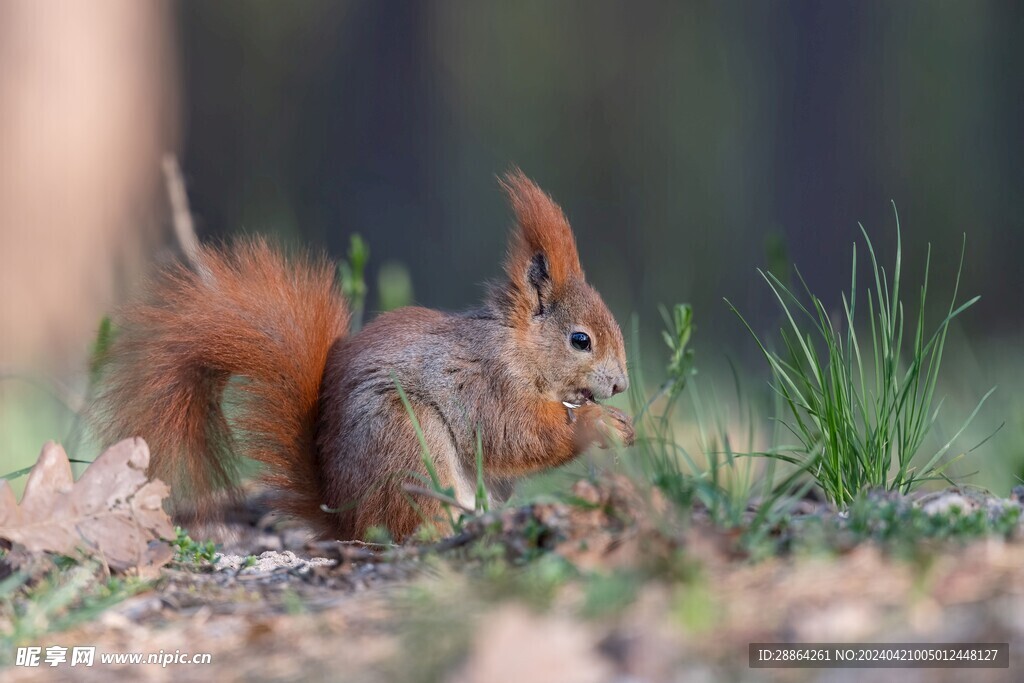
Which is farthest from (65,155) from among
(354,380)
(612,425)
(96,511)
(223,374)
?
(96,511)

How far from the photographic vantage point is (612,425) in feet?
8.82

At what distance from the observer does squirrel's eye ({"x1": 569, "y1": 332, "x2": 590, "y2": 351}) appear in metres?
3.04

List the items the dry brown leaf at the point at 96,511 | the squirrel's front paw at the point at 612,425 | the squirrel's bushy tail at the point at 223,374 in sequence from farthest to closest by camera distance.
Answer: the squirrel's front paw at the point at 612,425, the squirrel's bushy tail at the point at 223,374, the dry brown leaf at the point at 96,511

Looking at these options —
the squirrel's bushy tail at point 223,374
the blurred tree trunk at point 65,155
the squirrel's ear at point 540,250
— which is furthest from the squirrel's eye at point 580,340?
the blurred tree trunk at point 65,155

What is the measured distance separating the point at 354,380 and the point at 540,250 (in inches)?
27.5

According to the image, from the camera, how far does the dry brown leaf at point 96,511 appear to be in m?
1.91

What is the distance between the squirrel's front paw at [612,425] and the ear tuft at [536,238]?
42 cm

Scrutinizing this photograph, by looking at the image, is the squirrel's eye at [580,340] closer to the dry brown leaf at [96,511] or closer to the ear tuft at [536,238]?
the ear tuft at [536,238]

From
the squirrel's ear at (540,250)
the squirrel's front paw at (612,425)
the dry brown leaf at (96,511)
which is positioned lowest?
the squirrel's front paw at (612,425)

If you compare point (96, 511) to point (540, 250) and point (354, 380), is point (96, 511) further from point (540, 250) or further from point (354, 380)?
point (540, 250)

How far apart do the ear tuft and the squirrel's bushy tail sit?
1.85ft

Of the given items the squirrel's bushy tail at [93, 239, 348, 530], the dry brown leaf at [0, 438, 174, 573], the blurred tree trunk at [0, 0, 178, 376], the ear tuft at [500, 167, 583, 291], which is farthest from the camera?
the blurred tree trunk at [0, 0, 178, 376]

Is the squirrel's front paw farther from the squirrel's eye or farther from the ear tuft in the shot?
the ear tuft

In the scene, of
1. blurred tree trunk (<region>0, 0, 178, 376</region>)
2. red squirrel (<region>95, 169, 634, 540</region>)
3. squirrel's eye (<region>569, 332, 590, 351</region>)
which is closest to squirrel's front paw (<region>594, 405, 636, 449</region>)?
red squirrel (<region>95, 169, 634, 540</region>)
